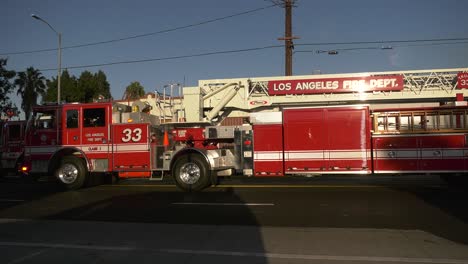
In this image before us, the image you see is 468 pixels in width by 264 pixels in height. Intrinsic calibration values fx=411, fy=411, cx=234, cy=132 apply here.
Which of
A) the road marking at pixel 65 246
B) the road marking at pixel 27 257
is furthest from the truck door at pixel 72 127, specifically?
the road marking at pixel 27 257

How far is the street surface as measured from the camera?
5.43 meters

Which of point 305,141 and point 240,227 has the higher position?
point 305,141

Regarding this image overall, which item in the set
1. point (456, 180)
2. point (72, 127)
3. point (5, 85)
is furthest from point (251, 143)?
point (5, 85)

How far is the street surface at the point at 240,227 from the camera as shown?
543cm

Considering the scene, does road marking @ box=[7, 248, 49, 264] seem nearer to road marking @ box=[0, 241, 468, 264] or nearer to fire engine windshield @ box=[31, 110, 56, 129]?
road marking @ box=[0, 241, 468, 264]

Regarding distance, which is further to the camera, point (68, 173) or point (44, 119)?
point (44, 119)

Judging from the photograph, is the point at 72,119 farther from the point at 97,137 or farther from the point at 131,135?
the point at 131,135

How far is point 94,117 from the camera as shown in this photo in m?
12.7

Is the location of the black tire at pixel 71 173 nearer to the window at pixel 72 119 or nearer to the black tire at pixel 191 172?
the window at pixel 72 119

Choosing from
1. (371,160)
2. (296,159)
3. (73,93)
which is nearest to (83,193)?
(296,159)

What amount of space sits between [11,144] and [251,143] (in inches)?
448

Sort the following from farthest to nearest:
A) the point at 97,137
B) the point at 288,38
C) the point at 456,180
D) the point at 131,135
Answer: the point at 288,38 → the point at 97,137 → the point at 131,135 → the point at 456,180

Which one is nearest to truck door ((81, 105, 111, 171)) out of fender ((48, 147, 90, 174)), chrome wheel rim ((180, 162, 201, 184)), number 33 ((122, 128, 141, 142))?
fender ((48, 147, 90, 174))

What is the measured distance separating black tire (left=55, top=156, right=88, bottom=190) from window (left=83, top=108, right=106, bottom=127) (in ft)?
3.86
